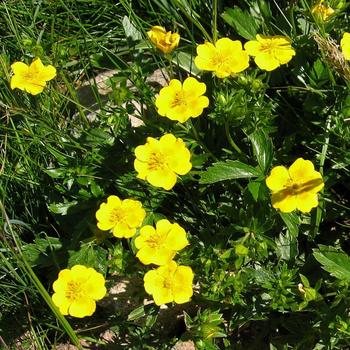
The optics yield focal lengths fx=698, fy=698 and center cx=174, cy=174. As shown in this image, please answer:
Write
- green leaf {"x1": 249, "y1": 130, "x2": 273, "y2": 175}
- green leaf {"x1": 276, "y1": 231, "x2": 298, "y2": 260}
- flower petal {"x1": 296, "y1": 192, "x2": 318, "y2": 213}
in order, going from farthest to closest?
green leaf {"x1": 276, "y1": 231, "x2": 298, "y2": 260}, green leaf {"x1": 249, "y1": 130, "x2": 273, "y2": 175}, flower petal {"x1": 296, "y1": 192, "x2": 318, "y2": 213}

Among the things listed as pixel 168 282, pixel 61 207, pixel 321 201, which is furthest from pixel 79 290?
pixel 321 201

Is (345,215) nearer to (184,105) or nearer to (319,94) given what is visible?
(319,94)

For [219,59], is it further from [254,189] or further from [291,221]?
[291,221]

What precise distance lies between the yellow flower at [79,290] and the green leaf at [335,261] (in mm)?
661

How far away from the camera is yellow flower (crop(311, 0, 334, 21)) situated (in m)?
2.08

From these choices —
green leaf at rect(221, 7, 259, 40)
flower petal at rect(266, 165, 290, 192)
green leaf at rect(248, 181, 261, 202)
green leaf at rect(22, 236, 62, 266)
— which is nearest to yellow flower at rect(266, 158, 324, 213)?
flower petal at rect(266, 165, 290, 192)

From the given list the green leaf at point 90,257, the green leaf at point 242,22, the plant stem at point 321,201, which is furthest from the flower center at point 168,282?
the green leaf at point 242,22

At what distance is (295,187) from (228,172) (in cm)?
25

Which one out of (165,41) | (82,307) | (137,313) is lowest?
(137,313)

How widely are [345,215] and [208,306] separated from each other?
1.89ft

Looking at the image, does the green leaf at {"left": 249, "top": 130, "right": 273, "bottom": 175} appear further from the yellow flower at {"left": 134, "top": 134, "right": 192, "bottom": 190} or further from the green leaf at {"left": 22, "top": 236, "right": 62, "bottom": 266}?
the green leaf at {"left": 22, "top": 236, "right": 62, "bottom": 266}

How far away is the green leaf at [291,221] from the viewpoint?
208cm

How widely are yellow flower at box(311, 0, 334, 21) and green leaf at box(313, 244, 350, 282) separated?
2.31 feet

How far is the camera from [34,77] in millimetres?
2268
